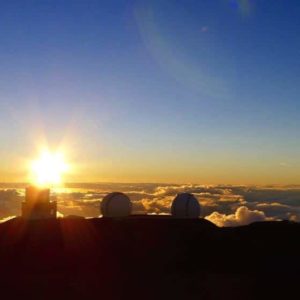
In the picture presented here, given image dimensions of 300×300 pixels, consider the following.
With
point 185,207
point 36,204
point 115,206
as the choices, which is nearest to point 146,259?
point 115,206

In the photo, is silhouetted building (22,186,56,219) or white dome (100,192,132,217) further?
silhouetted building (22,186,56,219)

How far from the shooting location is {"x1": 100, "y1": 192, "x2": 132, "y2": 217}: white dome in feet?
145

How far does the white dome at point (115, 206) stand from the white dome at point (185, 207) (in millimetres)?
4951

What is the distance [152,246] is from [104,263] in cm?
526

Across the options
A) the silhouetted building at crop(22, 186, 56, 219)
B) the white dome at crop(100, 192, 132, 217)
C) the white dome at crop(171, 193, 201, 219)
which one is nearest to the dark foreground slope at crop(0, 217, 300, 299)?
the white dome at crop(100, 192, 132, 217)

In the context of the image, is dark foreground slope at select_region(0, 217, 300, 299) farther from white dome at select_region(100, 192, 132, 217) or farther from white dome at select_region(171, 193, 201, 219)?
white dome at select_region(171, 193, 201, 219)

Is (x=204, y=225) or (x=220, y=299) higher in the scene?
(x=204, y=225)

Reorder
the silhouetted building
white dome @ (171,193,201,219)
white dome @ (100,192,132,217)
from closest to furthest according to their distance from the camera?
white dome @ (100,192,132,217), white dome @ (171,193,201,219), the silhouetted building

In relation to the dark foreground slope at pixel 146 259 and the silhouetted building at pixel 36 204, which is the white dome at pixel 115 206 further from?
the silhouetted building at pixel 36 204

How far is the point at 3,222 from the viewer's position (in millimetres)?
43219

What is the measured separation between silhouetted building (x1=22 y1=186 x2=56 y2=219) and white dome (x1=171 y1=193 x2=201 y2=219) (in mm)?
13479

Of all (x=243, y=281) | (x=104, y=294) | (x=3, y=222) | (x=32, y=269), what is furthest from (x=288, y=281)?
(x=3, y=222)

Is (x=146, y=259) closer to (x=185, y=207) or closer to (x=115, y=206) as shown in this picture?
(x=115, y=206)

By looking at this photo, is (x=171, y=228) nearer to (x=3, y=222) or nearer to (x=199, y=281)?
(x=199, y=281)
